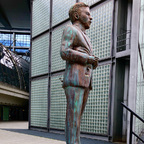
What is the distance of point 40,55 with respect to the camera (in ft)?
39.1

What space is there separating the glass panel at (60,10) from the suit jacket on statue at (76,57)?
286 inches

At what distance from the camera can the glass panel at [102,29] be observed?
8164 millimetres

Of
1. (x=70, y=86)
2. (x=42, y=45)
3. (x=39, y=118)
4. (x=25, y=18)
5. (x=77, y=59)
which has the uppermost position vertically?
(x=25, y=18)

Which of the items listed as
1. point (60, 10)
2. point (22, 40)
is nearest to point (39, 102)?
point (60, 10)

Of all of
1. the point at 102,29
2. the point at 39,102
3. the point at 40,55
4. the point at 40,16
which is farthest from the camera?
the point at 40,16

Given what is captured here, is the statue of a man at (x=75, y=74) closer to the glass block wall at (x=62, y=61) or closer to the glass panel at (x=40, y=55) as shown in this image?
the glass block wall at (x=62, y=61)

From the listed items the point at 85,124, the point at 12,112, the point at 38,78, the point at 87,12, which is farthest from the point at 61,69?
the point at 12,112

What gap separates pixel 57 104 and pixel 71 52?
24.7 feet

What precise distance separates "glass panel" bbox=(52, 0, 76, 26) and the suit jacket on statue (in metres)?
7.26

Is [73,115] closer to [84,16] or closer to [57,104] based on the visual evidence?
[84,16]

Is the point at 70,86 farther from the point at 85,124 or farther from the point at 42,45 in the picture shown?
the point at 42,45

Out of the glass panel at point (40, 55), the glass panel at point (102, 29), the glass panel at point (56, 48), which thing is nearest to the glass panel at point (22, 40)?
the glass panel at point (40, 55)

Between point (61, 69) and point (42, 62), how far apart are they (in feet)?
5.76

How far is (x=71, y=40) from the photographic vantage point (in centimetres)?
313
